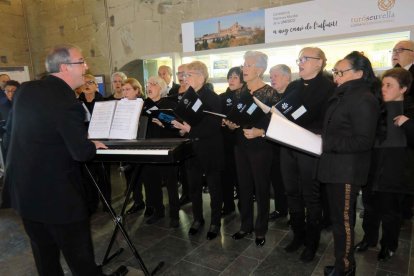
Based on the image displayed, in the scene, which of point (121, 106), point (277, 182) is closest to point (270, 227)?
point (277, 182)

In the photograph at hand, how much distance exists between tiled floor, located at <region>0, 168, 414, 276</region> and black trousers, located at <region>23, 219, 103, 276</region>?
0.82 meters

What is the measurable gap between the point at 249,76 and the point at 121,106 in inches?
46.2

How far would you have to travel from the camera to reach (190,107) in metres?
2.80

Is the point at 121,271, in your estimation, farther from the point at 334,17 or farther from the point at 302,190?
the point at 334,17

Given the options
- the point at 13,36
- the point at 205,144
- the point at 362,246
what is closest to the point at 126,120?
the point at 205,144

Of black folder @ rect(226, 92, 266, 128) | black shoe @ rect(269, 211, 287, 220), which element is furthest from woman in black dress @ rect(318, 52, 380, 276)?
black shoe @ rect(269, 211, 287, 220)

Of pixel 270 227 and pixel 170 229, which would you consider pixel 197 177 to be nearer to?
pixel 170 229

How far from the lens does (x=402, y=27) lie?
3676mm

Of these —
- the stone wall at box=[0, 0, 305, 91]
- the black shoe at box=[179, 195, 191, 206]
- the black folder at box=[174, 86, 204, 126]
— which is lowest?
the black shoe at box=[179, 195, 191, 206]

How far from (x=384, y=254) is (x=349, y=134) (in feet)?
4.35

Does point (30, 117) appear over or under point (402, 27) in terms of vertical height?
under

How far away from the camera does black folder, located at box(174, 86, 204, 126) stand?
110 inches

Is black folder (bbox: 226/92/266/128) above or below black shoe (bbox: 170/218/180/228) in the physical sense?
above

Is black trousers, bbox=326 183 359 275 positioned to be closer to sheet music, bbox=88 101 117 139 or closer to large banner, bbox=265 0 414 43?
sheet music, bbox=88 101 117 139
